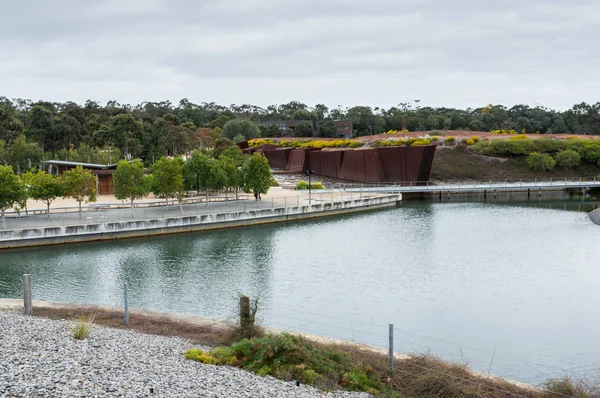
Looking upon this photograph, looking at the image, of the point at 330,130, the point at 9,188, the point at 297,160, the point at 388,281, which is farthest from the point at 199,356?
the point at 330,130

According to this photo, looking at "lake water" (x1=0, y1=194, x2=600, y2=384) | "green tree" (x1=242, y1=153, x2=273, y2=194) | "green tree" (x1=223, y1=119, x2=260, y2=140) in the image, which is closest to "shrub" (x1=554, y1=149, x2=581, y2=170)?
"lake water" (x1=0, y1=194, x2=600, y2=384)

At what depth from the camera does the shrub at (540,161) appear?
238 feet

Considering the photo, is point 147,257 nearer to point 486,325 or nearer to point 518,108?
point 486,325

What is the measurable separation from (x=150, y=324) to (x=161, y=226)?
21.2 m

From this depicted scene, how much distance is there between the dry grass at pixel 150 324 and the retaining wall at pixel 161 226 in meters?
16.2

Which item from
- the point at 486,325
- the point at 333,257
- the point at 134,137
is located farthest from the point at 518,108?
the point at 486,325

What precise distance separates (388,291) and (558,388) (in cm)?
1155

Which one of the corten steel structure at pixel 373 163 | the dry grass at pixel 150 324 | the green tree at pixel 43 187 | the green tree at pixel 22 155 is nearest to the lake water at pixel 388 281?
the dry grass at pixel 150 324

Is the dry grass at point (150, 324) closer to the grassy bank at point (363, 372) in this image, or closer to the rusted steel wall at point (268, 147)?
the grassy bank at point (363, 372)

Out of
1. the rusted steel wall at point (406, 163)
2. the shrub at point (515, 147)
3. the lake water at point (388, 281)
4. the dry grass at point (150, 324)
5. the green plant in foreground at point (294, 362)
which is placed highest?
the shrub at point (515, 147)

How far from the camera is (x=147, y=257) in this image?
28703 millimetres

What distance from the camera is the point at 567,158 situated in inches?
2879

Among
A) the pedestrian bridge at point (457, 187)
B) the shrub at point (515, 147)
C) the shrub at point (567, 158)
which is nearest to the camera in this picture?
the pedestrian bridge at point (457, 187)

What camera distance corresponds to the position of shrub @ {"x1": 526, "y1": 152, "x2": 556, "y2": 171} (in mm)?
72644
